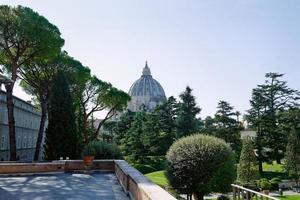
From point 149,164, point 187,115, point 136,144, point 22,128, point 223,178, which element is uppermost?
point 187,115

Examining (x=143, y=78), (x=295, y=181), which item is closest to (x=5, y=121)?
(x=295, y=181)

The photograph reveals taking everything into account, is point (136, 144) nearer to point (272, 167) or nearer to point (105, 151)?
point (272, 167)

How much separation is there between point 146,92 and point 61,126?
102979 mm

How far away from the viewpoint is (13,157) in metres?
24.6

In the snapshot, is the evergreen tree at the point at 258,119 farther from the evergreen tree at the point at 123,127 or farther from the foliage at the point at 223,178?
the foliage at the point at 223,178

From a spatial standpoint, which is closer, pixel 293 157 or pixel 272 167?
pixel 293 157

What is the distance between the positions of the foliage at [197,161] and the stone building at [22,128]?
18016 millimetres

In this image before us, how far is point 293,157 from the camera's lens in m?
44.8

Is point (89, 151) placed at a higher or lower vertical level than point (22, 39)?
lower

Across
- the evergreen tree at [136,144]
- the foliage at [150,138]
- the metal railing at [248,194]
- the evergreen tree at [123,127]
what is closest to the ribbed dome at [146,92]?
the evergreen tree at [123,127]

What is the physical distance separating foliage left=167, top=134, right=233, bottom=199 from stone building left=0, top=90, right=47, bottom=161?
18016mm

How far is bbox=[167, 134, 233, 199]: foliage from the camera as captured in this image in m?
21.8

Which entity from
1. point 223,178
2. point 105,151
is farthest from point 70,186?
point 223,178

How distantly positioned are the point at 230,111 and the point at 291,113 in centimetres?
786
